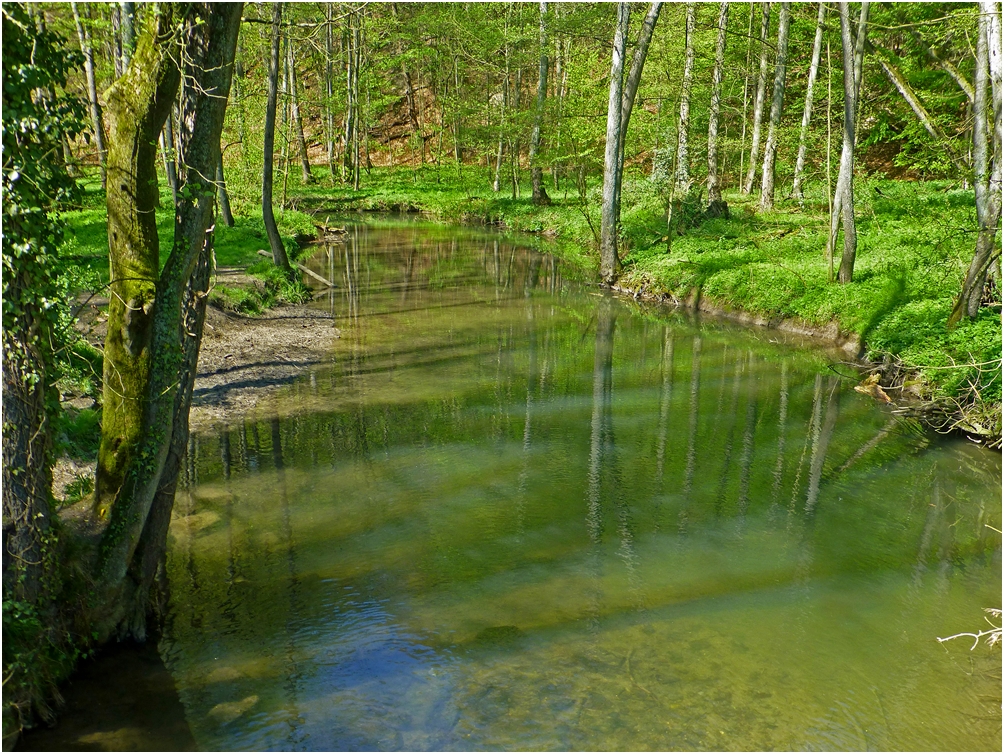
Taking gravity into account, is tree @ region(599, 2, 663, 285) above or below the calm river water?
above

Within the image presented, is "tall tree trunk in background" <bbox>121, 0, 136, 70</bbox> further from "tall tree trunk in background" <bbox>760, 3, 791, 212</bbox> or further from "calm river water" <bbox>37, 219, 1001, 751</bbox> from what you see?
"tall tree trunk in background" <bbox>760, 3, 791, 212</bbox>

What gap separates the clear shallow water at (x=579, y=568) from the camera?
5406mm

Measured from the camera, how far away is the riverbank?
457 inches

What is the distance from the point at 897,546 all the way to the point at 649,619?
10.5ft

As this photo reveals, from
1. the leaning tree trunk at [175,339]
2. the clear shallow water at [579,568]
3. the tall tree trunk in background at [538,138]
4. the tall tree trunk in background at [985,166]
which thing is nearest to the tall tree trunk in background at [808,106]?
the tall tree trunk in background at [985,166]

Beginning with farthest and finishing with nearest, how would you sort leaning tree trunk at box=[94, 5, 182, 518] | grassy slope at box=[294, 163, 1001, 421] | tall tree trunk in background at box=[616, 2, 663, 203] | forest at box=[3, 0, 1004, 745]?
tall tree trunk in background at box=[616, 2, 663, 203] < grassy slope at box=[294, 163, 1001, 421] < leaning tree trunk at box=[94, 5, 182, 518] < forest at box=[3, 0, 1004, 745]

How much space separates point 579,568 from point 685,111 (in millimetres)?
21614

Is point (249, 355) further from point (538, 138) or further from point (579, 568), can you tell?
point (538, 138)

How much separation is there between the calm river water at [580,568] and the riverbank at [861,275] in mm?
994

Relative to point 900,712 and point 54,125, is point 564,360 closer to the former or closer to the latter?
point 900,712

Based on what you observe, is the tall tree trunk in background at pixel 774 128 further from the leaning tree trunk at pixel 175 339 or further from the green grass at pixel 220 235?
the leaning tree trunk at pixel 175 339

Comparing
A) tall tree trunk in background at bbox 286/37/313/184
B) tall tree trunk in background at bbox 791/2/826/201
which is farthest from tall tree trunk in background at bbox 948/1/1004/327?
A: tall tree trunk in background at bbox 286/37/313/184

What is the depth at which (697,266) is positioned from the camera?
2020cm

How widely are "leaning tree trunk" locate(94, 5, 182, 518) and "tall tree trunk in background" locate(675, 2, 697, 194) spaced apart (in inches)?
780
